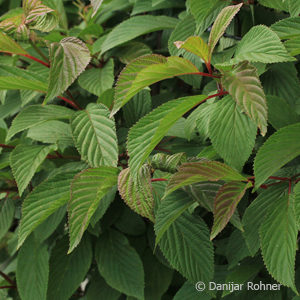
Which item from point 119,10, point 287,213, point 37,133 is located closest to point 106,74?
point 37,133

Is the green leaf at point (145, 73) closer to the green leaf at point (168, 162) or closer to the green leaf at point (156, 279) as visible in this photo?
the green leaf at point (168, 162)

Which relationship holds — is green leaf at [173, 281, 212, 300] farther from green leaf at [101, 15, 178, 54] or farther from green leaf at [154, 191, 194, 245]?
green leaf at [101, 15, 178, 54]

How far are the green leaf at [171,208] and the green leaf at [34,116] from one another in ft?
1.26

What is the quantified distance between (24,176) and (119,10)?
0.71 meters

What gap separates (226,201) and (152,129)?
195 mm

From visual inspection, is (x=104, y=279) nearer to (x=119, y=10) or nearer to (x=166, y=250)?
(x=166, y=250)

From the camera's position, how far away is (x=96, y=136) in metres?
1.03

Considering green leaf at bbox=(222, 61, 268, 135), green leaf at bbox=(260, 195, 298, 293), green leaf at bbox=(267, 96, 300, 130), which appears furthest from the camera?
green leaf at bbox=(267, 96, 300, 130)

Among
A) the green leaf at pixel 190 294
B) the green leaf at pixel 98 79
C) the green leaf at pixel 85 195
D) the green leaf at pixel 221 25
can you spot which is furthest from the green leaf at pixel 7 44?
the green leaf at pixel 190 294

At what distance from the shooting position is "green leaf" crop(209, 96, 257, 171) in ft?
2.72

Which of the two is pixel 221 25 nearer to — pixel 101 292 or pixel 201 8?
pixel 201 8

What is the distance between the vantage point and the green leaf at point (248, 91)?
0.71m

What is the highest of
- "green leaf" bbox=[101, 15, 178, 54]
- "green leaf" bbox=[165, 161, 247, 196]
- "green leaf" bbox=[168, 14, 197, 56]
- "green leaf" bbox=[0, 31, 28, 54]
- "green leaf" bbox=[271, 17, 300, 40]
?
"green leaf" bbox=[271, 17, 300, 40]

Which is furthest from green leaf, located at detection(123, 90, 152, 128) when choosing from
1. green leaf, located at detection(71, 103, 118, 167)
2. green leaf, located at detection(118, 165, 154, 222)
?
green leaf, located at detection(118, 165, 154, 222)
